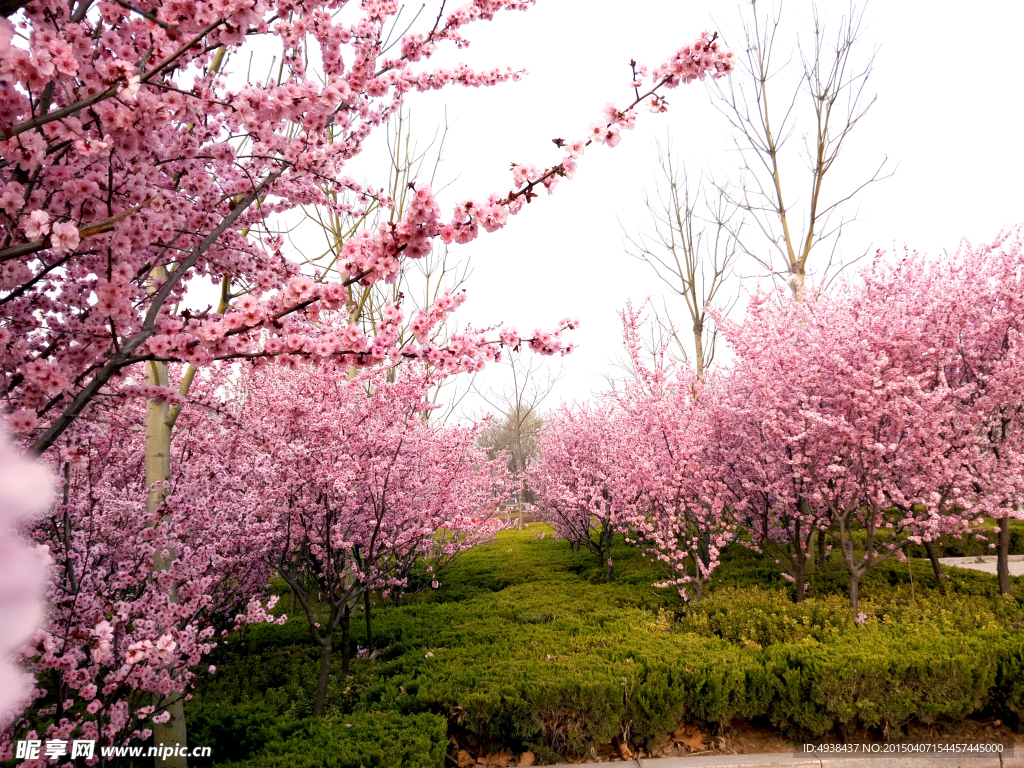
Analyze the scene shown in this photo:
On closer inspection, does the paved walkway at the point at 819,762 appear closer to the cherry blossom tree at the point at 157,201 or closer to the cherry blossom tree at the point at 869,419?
the cherry blossom tree at the point at 869,419

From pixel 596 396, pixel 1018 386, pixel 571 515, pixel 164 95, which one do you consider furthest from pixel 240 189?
pixel 596 396

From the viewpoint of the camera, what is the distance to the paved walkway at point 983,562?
9755mm

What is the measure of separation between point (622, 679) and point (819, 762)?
5.37 ft

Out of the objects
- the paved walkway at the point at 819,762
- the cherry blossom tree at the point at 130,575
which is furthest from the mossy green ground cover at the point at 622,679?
the cherry blossom tree at the point at 130,575

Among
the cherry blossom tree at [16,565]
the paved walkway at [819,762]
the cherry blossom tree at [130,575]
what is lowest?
the paved walkway at [819,762]

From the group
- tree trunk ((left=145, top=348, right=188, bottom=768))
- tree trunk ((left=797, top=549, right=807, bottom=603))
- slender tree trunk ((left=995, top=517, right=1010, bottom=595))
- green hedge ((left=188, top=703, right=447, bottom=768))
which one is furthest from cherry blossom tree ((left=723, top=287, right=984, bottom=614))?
tree trunk ((left=145, top=348, right=188, bottom=768))

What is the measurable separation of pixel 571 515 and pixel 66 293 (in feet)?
32.5

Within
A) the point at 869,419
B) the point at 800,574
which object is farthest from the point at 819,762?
the point at 869,419

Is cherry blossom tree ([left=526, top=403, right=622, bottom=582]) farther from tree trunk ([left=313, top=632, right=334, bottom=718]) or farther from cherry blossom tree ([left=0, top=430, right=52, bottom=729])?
cherry blossom tree ([left=0, top=430, right=52, bottom=729])

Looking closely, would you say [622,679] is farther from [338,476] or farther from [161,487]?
[161,487]

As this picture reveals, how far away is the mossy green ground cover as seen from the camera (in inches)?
190

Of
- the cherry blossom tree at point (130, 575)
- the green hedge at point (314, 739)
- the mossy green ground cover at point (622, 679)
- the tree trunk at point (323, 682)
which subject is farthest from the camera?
the tree trunk at point (323, 682)

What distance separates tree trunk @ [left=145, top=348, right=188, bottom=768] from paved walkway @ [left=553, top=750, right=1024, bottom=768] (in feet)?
9.81

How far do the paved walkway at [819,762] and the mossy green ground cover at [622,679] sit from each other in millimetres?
237
